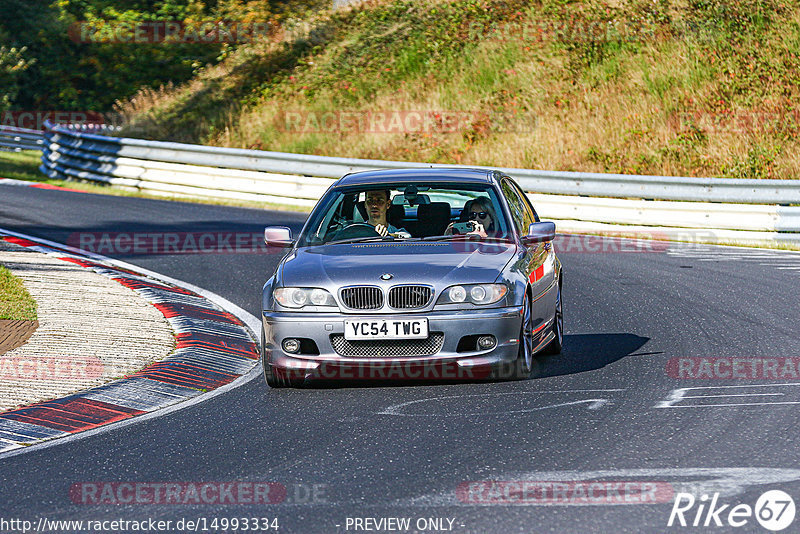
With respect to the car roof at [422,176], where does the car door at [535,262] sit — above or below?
below

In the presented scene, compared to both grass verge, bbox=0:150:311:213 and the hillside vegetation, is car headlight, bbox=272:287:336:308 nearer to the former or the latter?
grass verge, bbox=0:150:311:213

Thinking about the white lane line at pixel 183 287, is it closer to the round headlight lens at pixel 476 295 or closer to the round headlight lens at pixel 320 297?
the round headlight lens at pixel 320 297

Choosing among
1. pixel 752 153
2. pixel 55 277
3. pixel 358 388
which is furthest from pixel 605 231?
pixel 358 388

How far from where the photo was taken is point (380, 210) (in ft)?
31.2

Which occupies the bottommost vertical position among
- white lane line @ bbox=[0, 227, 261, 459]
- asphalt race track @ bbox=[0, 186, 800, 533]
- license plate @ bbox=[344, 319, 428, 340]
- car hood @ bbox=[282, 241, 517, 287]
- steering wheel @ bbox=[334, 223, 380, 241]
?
white lane line @ bbox=[0, 227, 261, 459]

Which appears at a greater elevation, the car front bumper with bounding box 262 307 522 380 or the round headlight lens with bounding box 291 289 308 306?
the round headlight lens with bounding box 291 289 308 306

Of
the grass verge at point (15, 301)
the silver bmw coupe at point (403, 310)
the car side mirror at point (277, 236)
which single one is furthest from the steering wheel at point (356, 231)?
the grass verge at point (15, 301)

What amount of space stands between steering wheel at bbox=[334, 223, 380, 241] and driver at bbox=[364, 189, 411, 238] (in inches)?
6.2

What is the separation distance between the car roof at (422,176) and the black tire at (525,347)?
1.48 metres

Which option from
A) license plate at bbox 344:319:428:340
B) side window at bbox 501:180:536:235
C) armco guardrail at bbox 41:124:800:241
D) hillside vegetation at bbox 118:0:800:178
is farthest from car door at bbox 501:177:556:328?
hillside vegetation at bbox 118:0:800:178

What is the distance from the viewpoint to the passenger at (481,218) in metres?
9.21

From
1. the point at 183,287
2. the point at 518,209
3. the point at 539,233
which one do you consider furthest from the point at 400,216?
the point at 183,287

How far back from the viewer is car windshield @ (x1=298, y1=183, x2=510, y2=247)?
920 centimetres

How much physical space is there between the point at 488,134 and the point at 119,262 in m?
13.8
